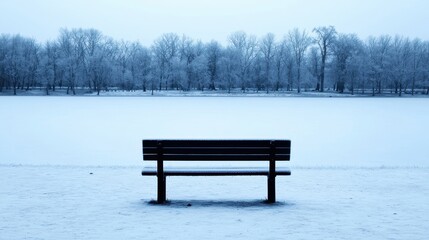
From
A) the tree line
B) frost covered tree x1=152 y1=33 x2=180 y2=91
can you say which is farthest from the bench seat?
frost covered tree x1=152 y1=33 x2=180 y2=91

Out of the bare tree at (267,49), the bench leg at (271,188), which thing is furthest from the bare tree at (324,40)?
the bench leg at (271,188)

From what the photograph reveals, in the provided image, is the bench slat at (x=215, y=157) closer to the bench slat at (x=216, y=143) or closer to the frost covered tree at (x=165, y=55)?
the bench slat at (x=216, y=143)

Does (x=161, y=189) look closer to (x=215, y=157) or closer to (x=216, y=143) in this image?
(x=215, y=157)

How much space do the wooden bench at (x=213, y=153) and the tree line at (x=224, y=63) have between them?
263 feet

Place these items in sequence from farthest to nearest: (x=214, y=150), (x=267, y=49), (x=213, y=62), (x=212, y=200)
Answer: (x=267, y=49) < (x=213, y=62) < (x=212, y=200) < (x=214, y=150)

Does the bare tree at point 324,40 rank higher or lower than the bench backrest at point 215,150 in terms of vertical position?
higher

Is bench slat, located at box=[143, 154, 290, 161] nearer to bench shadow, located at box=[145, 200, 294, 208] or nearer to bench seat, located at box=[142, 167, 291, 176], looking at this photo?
bench seat, located at box=[142, 167, 291, 176]

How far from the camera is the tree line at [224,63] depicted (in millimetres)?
86875

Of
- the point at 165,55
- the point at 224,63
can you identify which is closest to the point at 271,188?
the point at 224,63

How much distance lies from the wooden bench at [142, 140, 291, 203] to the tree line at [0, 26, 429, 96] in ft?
263

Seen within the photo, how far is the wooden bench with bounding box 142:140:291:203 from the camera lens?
6.74 meters

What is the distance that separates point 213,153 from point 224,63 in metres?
85.9

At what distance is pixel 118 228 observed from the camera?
18.4ft

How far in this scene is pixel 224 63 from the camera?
9200 cm
